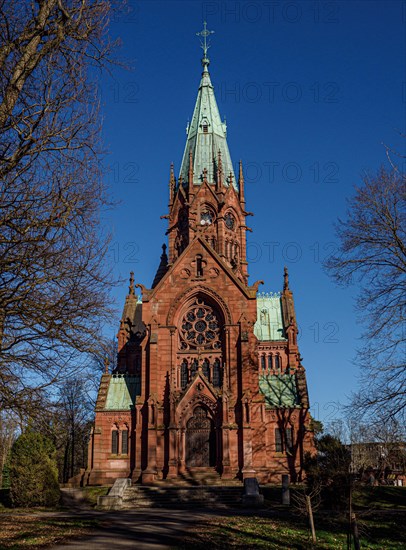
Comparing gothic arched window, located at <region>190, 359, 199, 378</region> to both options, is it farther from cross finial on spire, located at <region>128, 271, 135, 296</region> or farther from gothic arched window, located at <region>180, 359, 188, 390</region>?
cross finial on spire, located at <region>128, 271, 135, 296</region>

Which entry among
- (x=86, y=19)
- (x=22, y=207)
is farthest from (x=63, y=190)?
(x=86, y=19)

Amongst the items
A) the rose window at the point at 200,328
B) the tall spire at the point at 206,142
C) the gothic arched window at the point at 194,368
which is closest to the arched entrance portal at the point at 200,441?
the gothic arched window at the point at 194,368

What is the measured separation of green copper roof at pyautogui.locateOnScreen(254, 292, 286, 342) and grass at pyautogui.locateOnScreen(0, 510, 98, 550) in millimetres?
32162

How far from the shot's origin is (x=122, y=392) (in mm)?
44906

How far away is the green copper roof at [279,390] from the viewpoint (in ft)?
142

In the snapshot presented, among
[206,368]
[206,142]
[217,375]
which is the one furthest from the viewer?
[206,142]

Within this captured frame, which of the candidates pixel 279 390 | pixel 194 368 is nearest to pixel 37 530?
pixel 194 368

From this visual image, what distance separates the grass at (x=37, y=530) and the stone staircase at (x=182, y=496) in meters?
9.99

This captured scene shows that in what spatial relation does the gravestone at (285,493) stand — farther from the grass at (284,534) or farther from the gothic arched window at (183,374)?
the gothic arched window at (183,374)

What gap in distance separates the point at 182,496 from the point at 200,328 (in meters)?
12.6

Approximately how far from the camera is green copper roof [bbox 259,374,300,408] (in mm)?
43156

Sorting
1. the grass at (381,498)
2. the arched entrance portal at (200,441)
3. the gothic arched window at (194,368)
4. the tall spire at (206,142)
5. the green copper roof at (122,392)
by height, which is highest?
the tall spire at (206,142)

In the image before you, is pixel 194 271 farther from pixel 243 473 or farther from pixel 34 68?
pixel 34 68

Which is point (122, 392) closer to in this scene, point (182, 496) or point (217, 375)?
point (217, 375)
